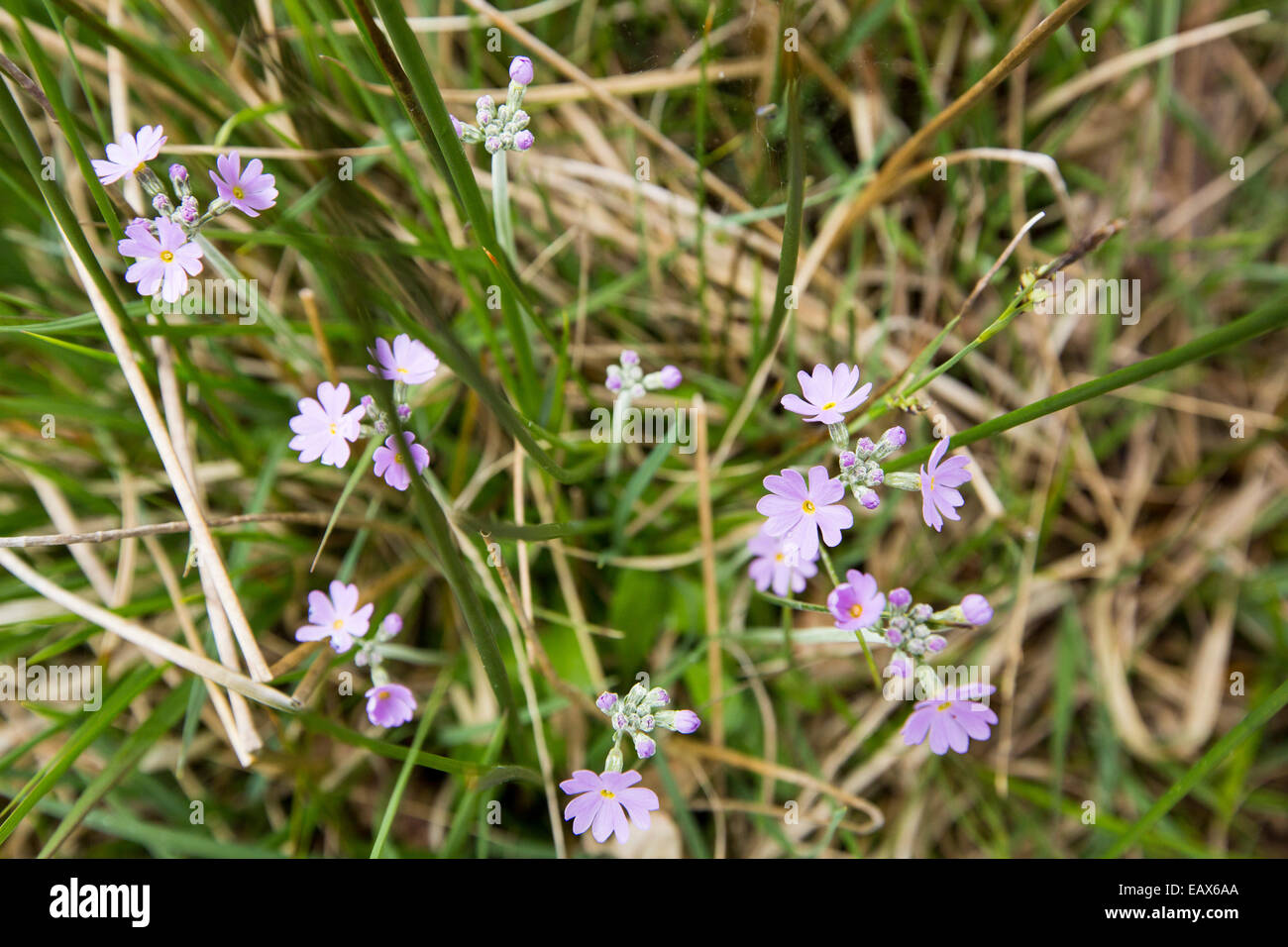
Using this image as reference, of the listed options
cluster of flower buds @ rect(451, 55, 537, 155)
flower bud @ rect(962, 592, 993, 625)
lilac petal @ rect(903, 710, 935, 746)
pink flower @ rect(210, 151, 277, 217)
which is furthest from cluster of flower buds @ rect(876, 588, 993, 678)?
pink flower @ rect(210, 151, 277, 217)

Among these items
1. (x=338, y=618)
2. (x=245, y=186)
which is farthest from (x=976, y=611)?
(x=245, y=186)

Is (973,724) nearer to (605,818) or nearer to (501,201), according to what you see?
(605,818)

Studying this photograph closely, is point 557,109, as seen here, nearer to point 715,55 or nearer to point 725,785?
point 715,55

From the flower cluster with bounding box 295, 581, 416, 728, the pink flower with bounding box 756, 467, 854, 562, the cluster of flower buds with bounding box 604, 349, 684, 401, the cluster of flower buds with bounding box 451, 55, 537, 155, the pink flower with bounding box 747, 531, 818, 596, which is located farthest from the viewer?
the pink flower with bounding box 747, 531, 818, 596

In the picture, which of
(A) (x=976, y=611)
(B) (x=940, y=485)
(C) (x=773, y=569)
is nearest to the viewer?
(A) (x=976, y=611)

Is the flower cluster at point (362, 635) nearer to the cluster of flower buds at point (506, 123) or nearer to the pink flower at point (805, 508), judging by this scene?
the pink flower at point (805, 508)

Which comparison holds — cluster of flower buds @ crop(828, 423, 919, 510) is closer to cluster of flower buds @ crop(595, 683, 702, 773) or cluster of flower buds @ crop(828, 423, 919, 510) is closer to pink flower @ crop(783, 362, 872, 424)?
pink flower @ crop(783, 362, 872, 424)
